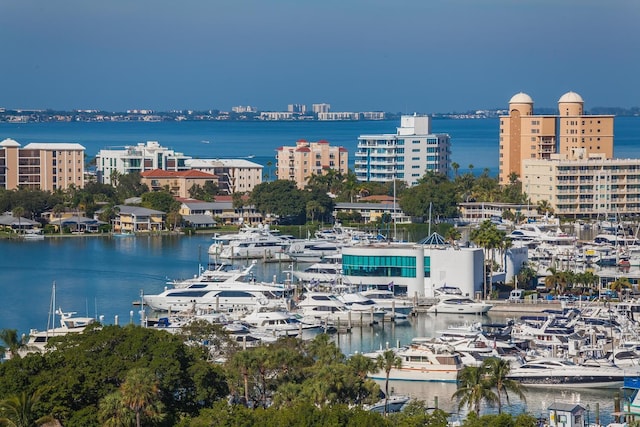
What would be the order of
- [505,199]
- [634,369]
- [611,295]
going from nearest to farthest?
[634,369]
[611,295]
[505,199]

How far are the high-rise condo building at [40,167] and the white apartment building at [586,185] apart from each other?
21.2 metres

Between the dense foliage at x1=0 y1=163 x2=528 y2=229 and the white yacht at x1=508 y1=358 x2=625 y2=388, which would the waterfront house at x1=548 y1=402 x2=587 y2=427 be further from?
the dense foliage at x1=0 y1=163 x2=528 y2=229

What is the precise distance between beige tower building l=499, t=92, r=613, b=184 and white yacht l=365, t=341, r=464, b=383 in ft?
123

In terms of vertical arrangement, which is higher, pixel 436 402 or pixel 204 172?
pixel 204 172

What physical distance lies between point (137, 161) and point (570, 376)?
46725 mm

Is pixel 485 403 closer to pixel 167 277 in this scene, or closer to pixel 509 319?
pixel 509 319

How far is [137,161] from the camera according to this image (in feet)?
233

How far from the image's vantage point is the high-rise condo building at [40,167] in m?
65.8

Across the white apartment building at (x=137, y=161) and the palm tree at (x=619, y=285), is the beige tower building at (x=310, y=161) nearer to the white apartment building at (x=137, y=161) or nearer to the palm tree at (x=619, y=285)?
the white apartment building at (x=137, y=161)

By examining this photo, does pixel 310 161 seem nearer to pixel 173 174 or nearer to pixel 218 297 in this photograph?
pixel 173 174

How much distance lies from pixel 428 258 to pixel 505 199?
2369 cm

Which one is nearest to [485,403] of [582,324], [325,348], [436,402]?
[436,402]

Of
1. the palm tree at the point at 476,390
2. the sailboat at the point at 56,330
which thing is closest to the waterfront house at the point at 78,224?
the sailboat at the point at 56,330

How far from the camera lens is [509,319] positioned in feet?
114
